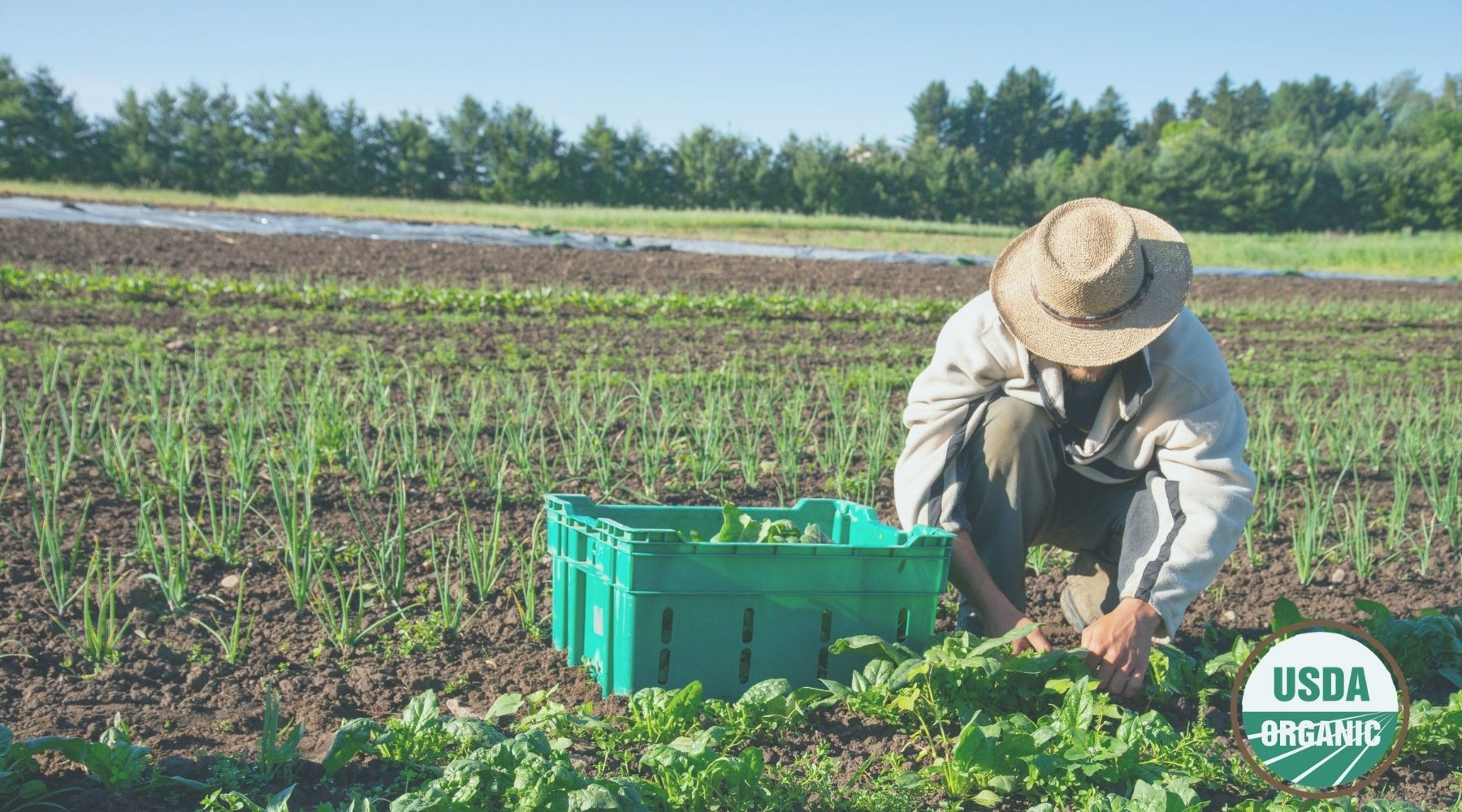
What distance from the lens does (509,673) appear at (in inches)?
86.0

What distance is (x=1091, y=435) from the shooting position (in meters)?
2.28

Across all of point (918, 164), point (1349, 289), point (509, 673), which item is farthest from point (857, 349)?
point (918, 164)

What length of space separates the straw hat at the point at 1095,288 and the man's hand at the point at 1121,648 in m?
0.49

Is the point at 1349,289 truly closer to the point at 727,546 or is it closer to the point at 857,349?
the point at 857,349

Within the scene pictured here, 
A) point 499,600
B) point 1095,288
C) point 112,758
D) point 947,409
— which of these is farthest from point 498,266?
point 112,758

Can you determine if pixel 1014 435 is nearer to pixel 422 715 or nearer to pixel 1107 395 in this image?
pixel 1107 395

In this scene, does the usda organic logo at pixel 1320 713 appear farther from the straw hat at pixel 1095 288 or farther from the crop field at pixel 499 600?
the straw hat at pixel 1095 288

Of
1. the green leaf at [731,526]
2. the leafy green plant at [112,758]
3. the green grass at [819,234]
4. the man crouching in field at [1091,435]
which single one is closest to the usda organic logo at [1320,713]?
the man crouching in field at [1091,435]

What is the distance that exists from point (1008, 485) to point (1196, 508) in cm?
38

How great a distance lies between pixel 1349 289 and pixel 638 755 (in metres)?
14.5

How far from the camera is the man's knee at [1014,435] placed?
7.59ft

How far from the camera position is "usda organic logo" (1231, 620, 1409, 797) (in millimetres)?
1362

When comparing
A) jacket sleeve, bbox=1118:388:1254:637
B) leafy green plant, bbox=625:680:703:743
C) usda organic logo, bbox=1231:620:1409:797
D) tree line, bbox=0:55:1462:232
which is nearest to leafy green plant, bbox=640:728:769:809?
leafy green plant, bbox=625:680:703:743

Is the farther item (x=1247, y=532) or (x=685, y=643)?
(x=1247, y=532)
